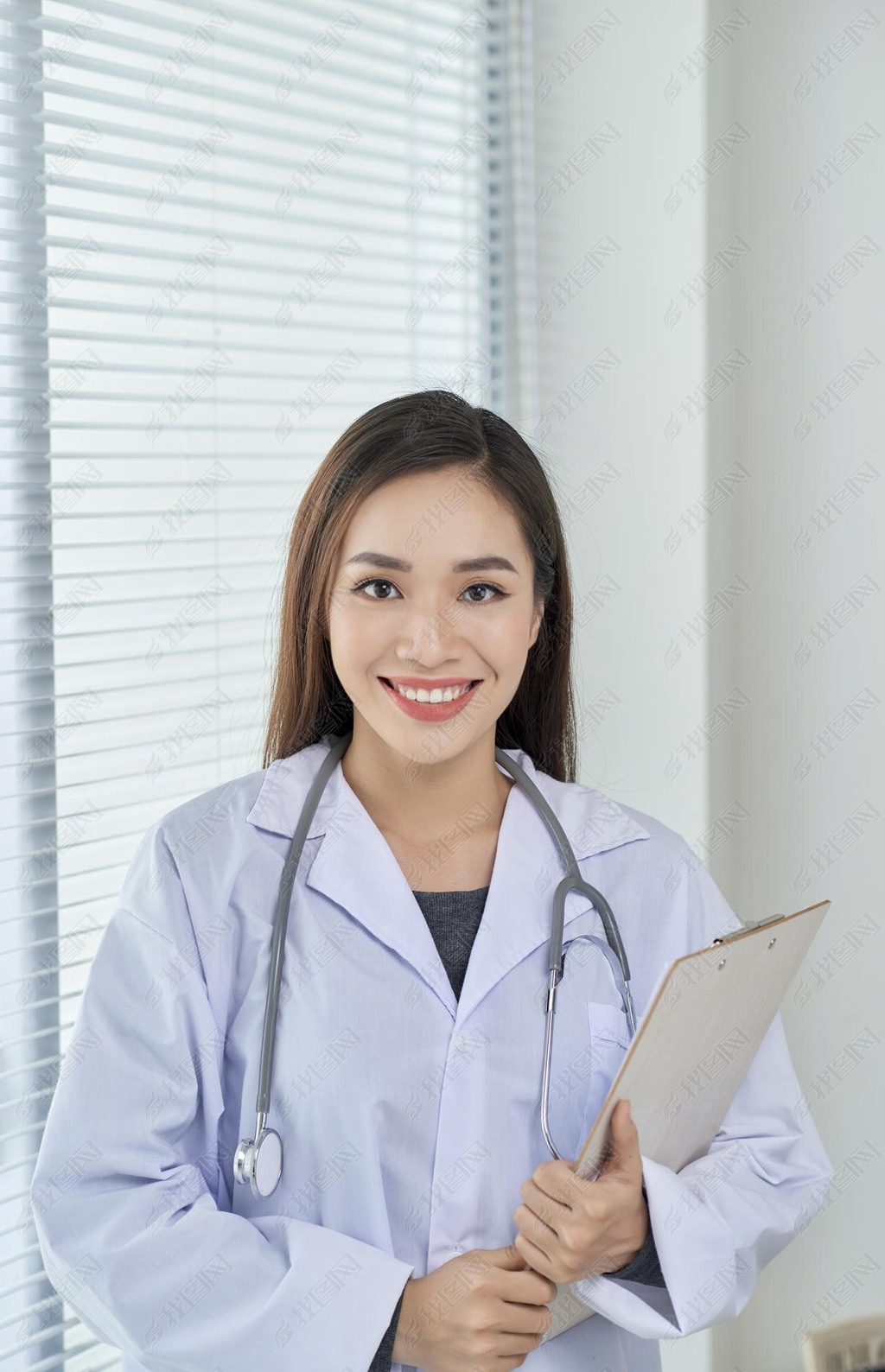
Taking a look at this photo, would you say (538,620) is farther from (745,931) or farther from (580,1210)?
(580,1210)

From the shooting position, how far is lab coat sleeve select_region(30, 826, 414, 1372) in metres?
1.13

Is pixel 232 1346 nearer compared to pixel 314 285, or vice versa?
pixel 232 1346

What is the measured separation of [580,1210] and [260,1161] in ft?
0.98

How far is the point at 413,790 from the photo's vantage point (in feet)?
4.64

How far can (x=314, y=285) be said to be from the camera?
6.21 feet

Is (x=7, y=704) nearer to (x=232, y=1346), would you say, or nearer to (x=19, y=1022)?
(x=19, y=1022)

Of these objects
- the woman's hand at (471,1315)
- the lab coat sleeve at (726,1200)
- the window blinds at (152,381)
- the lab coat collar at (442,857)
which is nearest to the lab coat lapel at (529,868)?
the lab coat collar at (442,857)

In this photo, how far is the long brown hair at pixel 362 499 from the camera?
134cm

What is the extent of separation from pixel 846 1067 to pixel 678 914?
2.62 feet

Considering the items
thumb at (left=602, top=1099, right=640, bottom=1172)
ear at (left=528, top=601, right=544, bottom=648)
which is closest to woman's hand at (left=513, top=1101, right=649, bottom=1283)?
thumb at (left=602, top=1099, right=640, bottom=1172)

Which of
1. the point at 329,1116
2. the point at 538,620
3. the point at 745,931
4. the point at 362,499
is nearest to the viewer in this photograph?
the point at 745,931

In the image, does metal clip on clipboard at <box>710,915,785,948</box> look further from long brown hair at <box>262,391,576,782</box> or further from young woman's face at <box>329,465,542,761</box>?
long brown hair at <box>262,391,576,782</box>

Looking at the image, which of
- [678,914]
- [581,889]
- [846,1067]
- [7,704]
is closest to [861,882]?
[846,1067]

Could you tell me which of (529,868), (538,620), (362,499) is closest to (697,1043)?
(529,868)
